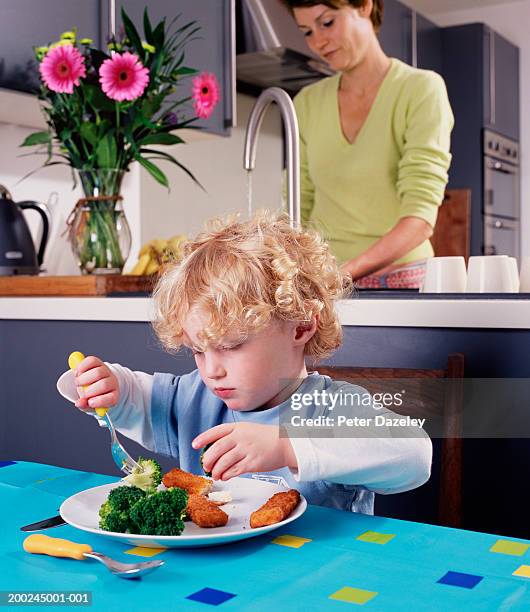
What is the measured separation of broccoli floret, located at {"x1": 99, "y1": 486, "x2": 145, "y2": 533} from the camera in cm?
73

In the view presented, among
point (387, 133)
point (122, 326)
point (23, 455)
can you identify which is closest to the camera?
point (122, 326)

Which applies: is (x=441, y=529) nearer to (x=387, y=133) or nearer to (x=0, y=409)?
(x=0, y=409)

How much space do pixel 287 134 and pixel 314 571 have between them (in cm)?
115

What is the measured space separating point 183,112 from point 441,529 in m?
1.97

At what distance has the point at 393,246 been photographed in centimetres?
221

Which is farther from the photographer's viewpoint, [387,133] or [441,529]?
[387,133]

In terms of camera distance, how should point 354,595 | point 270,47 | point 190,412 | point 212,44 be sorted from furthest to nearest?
1. point 270,47
2. point 212,44
3. point 190,412
4. point 354,595

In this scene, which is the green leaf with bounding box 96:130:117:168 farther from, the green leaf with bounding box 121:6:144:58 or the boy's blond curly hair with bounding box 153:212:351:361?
the boy's blond curly hair with bounding box 153:212:351:361

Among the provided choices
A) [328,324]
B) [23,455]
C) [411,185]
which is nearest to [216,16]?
[411,185]

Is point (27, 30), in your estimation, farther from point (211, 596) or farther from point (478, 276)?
point (211, 596)

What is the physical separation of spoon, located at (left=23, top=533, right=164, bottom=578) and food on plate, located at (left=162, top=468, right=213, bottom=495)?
0.50 feet

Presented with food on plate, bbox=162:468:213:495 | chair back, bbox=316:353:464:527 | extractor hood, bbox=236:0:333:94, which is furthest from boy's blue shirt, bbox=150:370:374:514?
extractor hood, bbox=236:0:333:94

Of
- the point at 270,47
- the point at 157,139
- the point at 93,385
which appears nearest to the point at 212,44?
the point at 270,47

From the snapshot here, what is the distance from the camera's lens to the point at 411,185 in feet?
7.57
